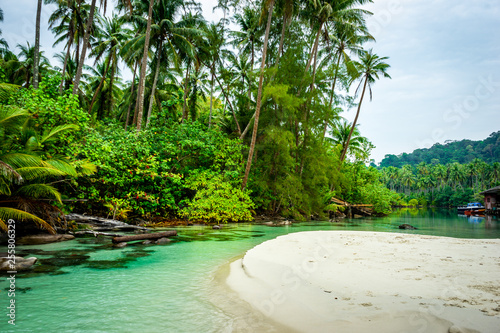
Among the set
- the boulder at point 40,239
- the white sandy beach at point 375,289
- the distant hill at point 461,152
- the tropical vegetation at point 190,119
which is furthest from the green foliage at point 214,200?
the distant hill at point 461,152

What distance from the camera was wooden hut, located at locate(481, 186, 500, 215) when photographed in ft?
117

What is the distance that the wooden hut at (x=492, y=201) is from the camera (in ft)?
117

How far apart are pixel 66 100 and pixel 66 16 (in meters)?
14.1

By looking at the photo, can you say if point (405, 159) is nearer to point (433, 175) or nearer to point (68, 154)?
point (433, 175)

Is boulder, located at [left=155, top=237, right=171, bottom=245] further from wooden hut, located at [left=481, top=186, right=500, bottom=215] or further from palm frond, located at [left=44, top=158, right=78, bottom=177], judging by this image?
wooden hut, located at [left=481, top=186, right=500, bottom=215]

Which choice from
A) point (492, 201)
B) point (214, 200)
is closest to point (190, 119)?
point (214, 200)

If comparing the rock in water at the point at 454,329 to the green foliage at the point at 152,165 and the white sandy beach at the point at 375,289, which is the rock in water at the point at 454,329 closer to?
the white sandy beach at the point at 375,289

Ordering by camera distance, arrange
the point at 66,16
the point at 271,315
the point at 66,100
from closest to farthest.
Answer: the point at 271,315 < the point at 66,100 < the point at 66,16

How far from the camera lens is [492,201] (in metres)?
37.9

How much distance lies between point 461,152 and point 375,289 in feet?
409

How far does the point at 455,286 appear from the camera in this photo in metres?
3.68

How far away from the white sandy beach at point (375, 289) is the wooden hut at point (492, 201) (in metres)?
39.0

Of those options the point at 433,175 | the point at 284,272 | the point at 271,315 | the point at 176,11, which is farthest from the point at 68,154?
the point at 433,175

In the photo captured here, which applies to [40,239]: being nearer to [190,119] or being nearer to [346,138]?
[190,119]
